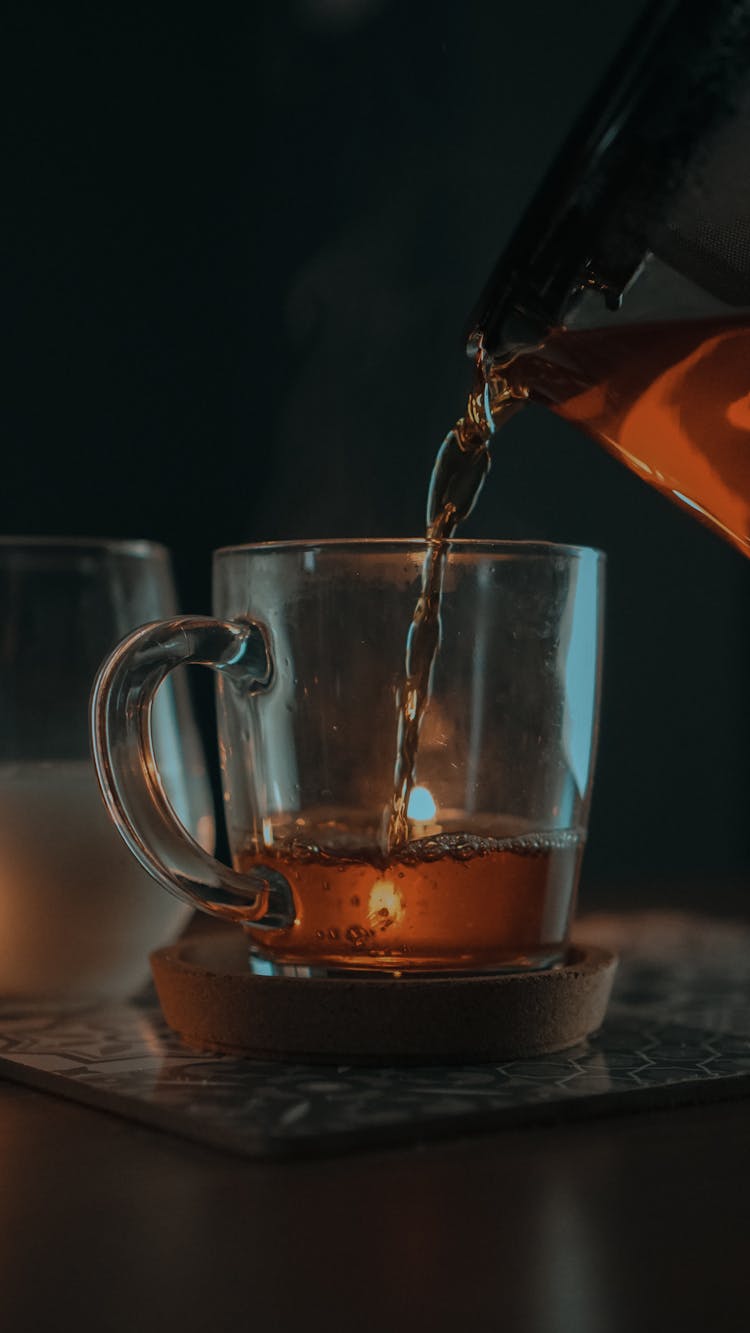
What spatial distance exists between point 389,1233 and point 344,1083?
0.18m

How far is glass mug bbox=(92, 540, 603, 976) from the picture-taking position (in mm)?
740

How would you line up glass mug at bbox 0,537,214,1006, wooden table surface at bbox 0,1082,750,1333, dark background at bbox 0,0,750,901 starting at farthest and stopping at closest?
1. dark background at bbox 0,0,750,901
2. glass mug at bbox 0,537,214,1006
3. wooden table surface at bbox 0,1082,750,1333

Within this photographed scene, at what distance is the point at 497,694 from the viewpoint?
76 centimetres

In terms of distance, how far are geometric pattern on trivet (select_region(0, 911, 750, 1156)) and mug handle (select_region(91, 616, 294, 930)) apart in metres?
0.07

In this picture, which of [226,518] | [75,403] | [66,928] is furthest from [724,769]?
[66,928]

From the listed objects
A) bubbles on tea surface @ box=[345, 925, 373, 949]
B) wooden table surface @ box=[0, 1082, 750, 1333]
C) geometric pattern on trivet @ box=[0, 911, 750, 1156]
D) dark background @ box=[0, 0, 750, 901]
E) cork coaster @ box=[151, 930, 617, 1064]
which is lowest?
wooden table surface @ box=[0, 1082, 750, 1333]

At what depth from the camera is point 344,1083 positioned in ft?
→ 2.20

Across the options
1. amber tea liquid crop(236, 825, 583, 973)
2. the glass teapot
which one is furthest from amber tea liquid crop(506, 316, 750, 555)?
amber tea liquid crop(236, 825, 583, 973)

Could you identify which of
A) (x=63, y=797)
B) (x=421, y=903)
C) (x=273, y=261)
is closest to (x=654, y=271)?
(x=421, y=903)

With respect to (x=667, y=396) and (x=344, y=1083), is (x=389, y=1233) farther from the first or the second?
(x=667, y=396)

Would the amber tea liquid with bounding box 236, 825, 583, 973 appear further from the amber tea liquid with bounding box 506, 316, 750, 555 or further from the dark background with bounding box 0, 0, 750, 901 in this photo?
the dark background with bounding box 0, 0, 750, 901

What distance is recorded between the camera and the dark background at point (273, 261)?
5.75 ft

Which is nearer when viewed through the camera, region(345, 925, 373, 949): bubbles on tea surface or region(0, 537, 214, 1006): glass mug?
region(345, 925, 373, 949): bubbles on tea surface

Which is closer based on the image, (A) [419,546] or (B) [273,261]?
(A) [419,546]
